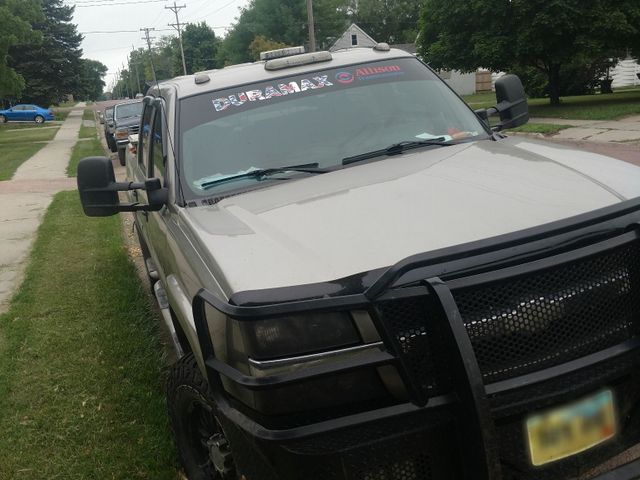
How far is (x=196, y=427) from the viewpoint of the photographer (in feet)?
10.1

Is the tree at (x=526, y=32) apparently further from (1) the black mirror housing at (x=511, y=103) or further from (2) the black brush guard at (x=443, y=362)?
(2) the black brush guard at (x=443, y=362)

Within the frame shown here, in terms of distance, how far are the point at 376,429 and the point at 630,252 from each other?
3.33ft

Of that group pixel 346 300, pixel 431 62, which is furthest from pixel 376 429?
pixel 431 62

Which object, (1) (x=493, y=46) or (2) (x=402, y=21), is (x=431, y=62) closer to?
(1) (x=493, y=46)

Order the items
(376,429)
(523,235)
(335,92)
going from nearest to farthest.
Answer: (376,429) → (523,235) → (335,92)

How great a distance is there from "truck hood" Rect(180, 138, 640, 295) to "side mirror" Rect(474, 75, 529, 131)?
919mm

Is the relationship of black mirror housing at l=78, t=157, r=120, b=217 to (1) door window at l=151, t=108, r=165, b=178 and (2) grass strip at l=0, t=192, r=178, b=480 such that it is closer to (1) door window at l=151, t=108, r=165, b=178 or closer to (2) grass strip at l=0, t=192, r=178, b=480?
(1) door window at l=151, t=108, r=165, b=178

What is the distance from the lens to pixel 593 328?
2.08 m

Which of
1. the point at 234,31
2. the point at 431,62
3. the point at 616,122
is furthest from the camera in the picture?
the point at 234,31

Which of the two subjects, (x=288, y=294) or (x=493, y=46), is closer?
(x=288, y=294)

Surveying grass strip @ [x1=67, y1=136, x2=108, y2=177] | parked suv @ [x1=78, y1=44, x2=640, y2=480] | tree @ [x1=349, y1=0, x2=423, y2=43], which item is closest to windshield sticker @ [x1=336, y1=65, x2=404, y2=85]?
parked suv @ [x1=78, y1=44, x2=640, y2=480]

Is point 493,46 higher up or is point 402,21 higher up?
point 402,21

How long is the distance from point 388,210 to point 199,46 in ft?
375

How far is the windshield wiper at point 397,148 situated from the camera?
11.3 ft
